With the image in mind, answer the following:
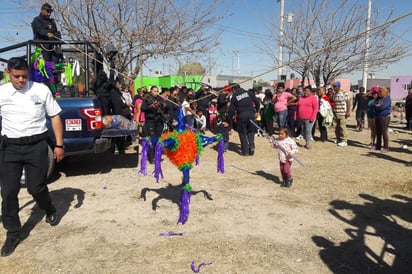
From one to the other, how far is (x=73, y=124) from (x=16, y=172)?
215 centimetres

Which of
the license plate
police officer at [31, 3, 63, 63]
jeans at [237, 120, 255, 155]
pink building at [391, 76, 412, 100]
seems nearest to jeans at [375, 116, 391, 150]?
jeans at [237, 120, 255, 155]

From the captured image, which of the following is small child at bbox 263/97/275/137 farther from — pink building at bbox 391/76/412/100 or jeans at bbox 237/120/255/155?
pink building at bbox 391/76/412/100

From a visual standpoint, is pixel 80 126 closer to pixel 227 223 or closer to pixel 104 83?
pixel 104 83

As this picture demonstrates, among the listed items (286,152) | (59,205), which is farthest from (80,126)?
(286,152)

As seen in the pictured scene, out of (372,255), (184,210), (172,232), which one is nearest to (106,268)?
(172,232)

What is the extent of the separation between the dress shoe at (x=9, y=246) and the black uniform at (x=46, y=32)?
3554mm

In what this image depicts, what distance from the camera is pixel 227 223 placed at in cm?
410

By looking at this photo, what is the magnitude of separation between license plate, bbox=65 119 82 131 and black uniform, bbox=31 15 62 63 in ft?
4.56

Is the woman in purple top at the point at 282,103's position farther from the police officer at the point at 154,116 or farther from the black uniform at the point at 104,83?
the black uniform at the point at 104,83

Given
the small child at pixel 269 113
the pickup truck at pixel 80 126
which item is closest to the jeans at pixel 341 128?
the small child at pixel 269 113

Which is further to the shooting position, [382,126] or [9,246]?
[382,126]

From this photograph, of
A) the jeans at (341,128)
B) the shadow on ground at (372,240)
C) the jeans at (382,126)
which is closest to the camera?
the shadow on ground at (372,240)

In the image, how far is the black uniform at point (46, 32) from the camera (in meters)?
6.14

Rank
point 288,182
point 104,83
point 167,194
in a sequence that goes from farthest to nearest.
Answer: point 104,83 < point 288,182 < point 167,194
